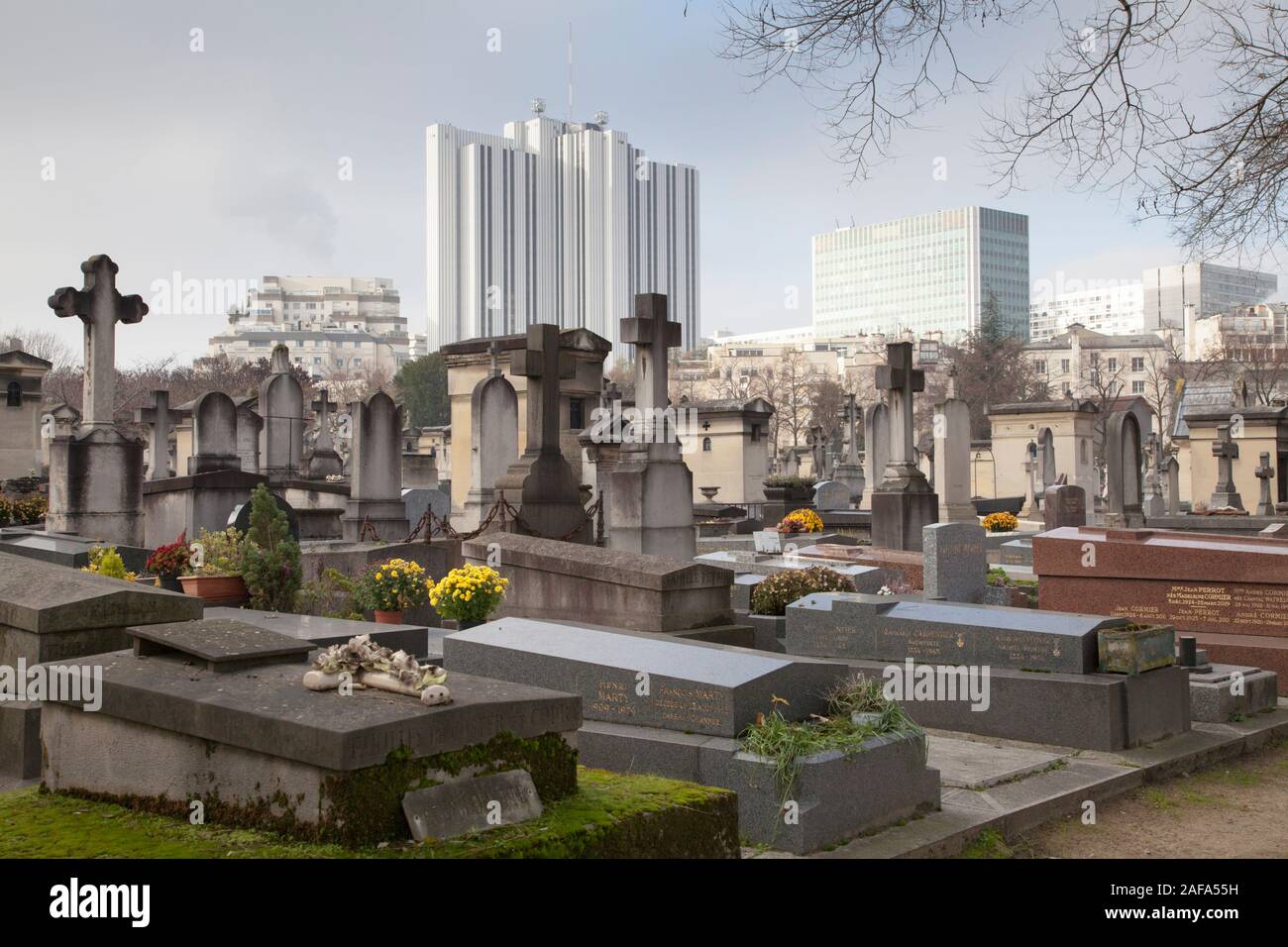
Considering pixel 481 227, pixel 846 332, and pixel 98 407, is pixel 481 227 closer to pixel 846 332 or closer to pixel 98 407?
pixel 98 407

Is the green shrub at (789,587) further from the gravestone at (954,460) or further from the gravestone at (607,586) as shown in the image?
the gravestone at (954,460)

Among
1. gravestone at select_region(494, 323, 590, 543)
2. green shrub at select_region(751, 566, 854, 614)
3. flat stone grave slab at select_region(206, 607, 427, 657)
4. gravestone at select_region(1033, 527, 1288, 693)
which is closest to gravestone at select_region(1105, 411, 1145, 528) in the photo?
gravestone at select_region(1033, 527, 1288, 693)

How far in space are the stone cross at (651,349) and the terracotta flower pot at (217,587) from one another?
5.32 meters

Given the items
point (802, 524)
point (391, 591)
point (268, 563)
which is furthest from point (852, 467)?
point (268, 563)

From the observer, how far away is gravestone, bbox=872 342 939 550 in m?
19.1

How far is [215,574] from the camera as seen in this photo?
9906 millimetres

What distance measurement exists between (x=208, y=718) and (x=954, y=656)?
5.88 metres

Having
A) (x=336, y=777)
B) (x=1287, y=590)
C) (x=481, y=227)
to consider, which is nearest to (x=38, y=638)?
(x=336, y=777)

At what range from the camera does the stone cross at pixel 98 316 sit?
1250cm

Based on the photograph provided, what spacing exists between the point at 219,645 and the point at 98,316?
9365 millimetres

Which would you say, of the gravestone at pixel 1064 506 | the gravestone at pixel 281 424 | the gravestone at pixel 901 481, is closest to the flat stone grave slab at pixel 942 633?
the gravestone at pixel 901 481

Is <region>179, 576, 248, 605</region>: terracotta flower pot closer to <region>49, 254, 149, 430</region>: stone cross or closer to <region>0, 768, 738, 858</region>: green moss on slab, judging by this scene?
<region>49, 254, 149, 430</region>: stone cross

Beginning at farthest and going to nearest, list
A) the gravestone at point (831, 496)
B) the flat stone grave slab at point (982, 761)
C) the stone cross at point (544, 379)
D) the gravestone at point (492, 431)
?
the gravestone at point (831, 496) < the gravestone at point (492, 431) < the stone cross at point (544, 379) < the flat stone grave slab at point (982, 761)

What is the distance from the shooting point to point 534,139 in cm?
9344
